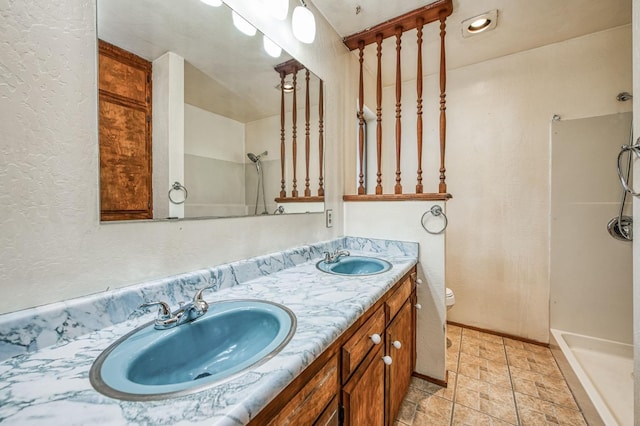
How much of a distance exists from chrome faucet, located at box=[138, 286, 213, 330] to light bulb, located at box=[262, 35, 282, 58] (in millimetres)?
1110

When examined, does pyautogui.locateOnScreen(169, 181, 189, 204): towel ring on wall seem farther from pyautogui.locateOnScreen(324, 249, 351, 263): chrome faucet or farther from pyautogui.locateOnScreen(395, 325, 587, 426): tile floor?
pyautogui.locateOnScreen(395, 325, 587, 426): tile floor

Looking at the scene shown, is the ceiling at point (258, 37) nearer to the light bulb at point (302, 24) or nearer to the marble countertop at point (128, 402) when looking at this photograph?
the light bulb at point (302, 24)

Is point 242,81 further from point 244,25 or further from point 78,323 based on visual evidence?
point 78,323

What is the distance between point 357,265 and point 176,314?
1.00 m

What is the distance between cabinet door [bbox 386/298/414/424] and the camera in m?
1.04

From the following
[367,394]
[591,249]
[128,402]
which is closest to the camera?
[128,402]

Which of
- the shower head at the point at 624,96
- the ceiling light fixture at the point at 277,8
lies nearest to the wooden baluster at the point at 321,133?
the ceiling light fixture at the point at 277,8

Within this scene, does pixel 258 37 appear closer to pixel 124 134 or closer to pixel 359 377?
pixel 124 134

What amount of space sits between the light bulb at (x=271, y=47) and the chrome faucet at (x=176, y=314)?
43.7 inches

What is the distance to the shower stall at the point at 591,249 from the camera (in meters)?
1.60

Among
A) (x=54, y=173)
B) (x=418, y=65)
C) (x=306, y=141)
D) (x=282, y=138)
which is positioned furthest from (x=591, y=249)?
(x=54, y=173)

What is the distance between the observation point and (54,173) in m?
0.54

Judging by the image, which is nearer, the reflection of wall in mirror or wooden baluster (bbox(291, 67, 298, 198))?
the reflection of wall in mirror

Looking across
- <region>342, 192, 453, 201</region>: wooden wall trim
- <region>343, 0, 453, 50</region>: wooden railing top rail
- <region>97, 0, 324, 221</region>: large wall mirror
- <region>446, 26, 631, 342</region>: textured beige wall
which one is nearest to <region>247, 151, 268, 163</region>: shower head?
<region>97, 0, 324, 221</region>: large wall mirror
